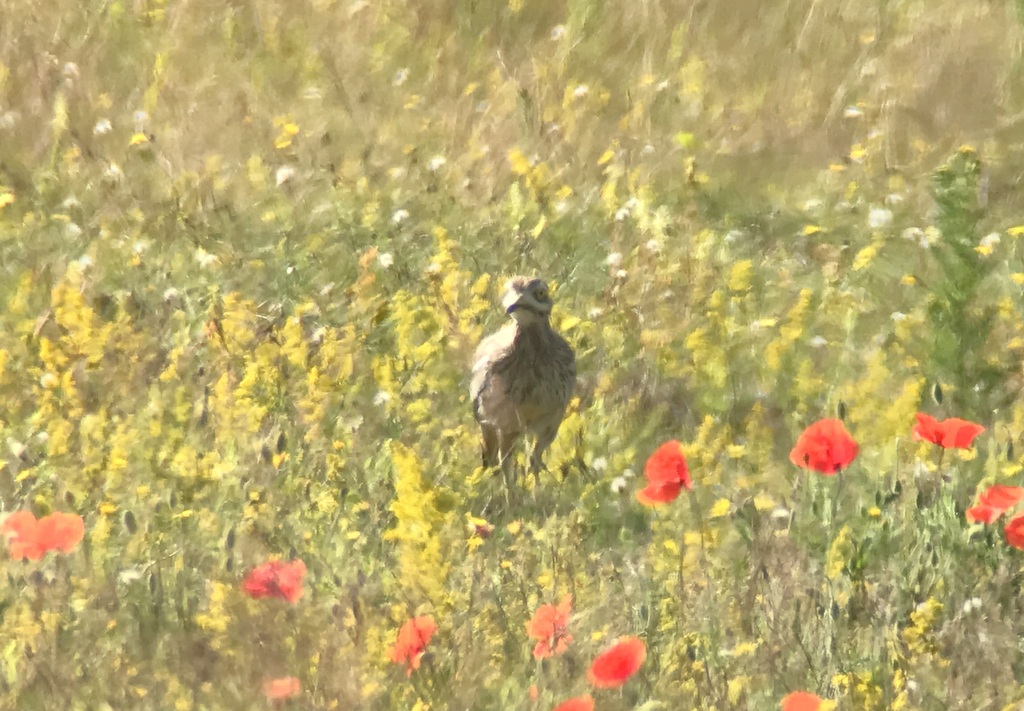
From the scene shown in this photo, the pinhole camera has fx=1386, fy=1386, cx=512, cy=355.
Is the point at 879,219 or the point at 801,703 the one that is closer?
the point at 801,703

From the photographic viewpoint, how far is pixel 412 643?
249 cm

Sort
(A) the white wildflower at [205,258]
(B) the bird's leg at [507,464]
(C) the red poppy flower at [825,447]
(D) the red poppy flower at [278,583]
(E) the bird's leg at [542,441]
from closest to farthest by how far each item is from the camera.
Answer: (D) the red poppy flower at [278,583]
(C) the red poppy flower at [825,447]
(B) the bird's leg at [507,464]
(E) the bird's leg at [542,441]
(A) the white wildflower at [205,258]

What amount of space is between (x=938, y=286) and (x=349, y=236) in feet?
7.16

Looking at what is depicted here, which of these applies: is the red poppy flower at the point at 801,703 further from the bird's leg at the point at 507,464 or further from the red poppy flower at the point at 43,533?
the bird's leg at the point at 507,464

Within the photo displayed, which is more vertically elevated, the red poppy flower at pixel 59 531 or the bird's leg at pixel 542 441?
the red poppy flower at pixel 59 531

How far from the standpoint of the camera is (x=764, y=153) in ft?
19.2

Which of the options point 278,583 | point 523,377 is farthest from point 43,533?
point 523,377

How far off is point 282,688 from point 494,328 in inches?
91.8

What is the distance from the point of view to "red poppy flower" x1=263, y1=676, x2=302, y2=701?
2494mm

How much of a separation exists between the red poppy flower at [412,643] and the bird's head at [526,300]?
1.64m

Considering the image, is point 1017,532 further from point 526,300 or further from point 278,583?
point 526,300

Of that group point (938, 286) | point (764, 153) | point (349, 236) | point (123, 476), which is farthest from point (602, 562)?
point (764, 153)

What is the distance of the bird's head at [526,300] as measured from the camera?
13.4 feet

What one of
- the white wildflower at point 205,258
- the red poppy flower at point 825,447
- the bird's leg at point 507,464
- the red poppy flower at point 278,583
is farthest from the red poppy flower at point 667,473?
the white wildflower at point 205,258
